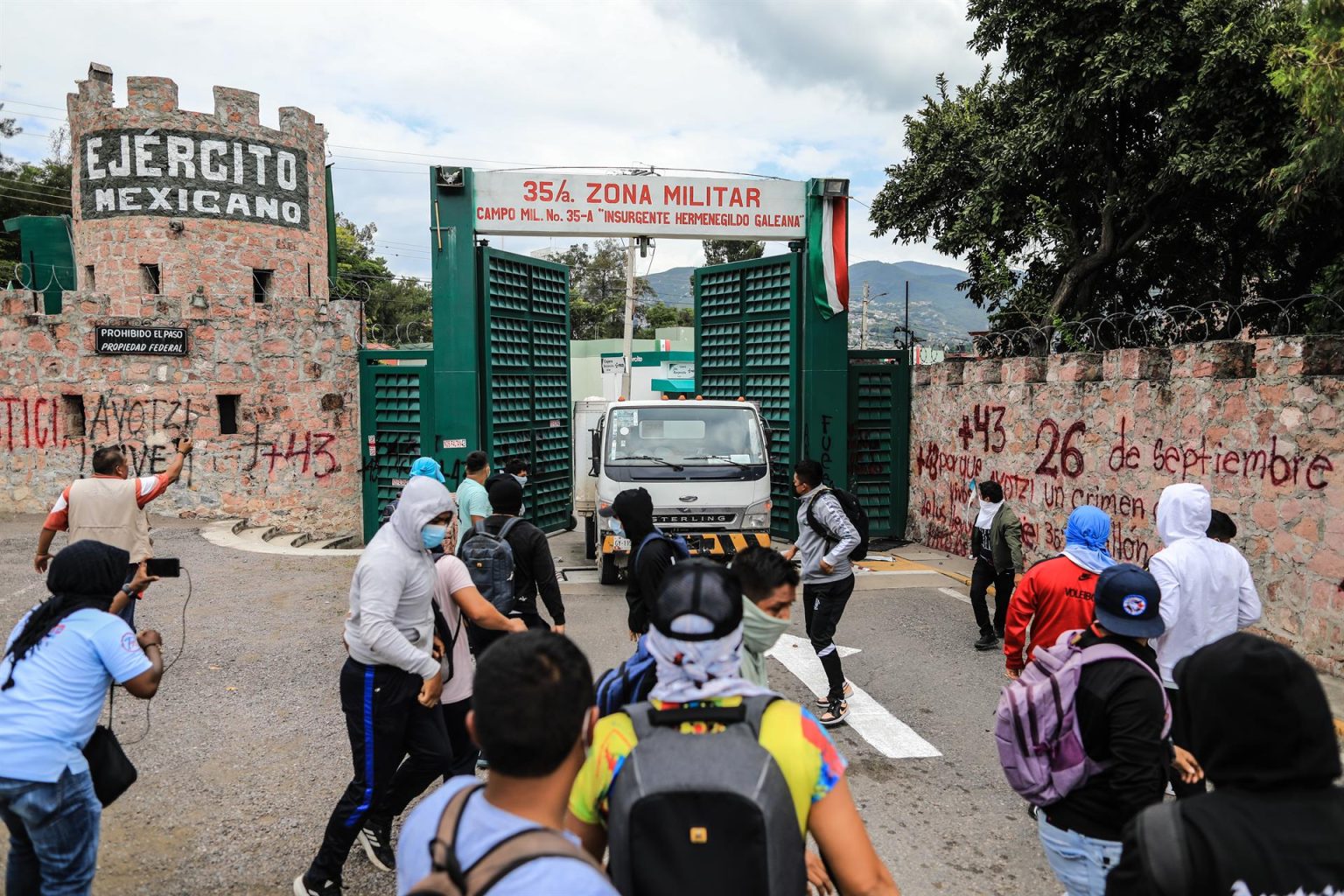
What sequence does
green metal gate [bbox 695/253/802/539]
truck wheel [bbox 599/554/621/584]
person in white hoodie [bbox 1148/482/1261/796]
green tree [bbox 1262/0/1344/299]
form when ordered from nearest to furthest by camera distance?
person in white hoodie [bbox 1148/482/1261/796] → green tree [bbox 1262/0/1344/299] → truck wheel [bbox 599/554/621/584] → green metal gate [bbox 695/253/802/539]

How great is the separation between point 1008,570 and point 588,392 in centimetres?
3408

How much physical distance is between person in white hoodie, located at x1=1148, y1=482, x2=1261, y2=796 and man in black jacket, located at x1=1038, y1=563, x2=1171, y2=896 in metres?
1.61

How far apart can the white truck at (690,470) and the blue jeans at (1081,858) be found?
6337 millimetres

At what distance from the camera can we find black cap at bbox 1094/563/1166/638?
3123 mm

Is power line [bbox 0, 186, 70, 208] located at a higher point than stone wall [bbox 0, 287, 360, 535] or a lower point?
higher

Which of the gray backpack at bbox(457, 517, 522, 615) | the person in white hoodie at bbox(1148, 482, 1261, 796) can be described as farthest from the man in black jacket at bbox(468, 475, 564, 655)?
the person in white hoodie at bbox(1148, 482, 1261, 796)

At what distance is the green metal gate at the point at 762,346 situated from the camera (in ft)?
43.7

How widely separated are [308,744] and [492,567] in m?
1.86

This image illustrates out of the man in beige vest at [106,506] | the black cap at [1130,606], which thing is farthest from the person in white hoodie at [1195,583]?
the man in beige vest at [106,506]

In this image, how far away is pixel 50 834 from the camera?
3041 millimetres

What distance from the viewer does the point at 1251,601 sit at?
4.61m

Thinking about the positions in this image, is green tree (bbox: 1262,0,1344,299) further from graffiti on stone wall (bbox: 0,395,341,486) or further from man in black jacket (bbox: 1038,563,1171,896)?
graffiti on stone wall (bbox: 0,395,341,486)

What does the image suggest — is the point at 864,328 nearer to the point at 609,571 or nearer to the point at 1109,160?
the point at 1109,160

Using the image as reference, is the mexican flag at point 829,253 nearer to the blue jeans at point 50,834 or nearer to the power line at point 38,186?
the blue jeans at point 50,834
